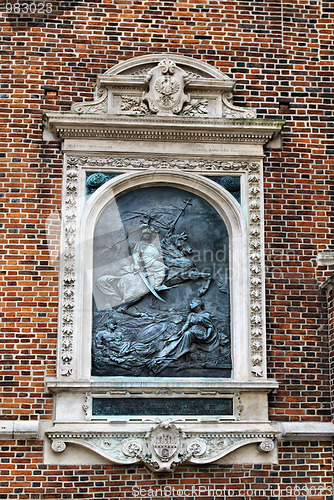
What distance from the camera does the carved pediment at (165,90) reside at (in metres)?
10.1

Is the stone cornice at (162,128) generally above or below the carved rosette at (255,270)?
above

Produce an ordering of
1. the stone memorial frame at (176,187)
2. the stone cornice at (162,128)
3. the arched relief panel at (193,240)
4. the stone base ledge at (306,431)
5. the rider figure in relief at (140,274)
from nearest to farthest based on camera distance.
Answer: the stone memorial frame at (176,187) → the stone base ledge at (306,431) → the arched relief panel at (193,240) → the rider figure in relief at (140,274) → the stone cornice at (162,128)

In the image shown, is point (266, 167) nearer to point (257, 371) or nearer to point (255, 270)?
point (255, 270)

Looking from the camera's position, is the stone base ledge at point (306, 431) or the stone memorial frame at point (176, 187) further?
the stone base ledge at point (306, 431)

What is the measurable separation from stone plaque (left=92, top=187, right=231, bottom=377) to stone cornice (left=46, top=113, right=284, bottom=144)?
69 centimetres

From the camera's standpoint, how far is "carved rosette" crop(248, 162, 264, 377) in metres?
9.46

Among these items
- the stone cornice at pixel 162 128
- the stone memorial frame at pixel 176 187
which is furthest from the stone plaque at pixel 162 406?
the stone cornice at pixel 162 128

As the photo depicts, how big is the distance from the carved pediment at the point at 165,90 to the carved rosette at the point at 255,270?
0.89 m

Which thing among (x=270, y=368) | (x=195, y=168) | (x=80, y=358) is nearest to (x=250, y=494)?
(x=270, y=368)

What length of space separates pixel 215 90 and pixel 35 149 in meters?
2.38

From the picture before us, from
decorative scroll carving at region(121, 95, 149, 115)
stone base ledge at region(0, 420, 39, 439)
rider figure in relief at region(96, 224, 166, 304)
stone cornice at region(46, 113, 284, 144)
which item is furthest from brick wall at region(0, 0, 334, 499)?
rider figure in relief at region(96, 224, 166, 304)

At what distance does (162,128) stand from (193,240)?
4.70ft

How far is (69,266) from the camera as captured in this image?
9570mm

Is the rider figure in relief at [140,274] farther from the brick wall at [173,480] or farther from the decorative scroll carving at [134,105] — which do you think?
the brick wall at [173,480]
